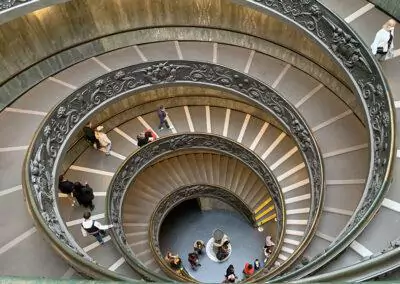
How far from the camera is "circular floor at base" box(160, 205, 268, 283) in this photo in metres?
14.4

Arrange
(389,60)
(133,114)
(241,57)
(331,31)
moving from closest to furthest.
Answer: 1. (389,60)
2. (331,31)
3. (241,57)
4. (133,114)

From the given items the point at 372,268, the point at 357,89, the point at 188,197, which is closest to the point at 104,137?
the point at 188,197

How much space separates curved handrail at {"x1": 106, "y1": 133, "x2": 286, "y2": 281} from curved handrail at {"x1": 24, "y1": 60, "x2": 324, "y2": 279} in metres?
Result: 1.73

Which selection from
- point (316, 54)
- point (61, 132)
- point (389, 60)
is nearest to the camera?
point (389, 60)

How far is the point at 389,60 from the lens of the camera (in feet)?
27.8

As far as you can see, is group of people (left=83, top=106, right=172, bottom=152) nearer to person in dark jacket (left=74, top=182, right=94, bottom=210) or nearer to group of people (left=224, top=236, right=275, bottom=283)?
person in dark jacket (left=74, top=182, right=94, bottom=210)

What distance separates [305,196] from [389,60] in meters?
4.86

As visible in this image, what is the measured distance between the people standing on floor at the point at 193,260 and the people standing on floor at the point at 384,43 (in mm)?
8937

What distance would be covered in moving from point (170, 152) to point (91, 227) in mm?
5023

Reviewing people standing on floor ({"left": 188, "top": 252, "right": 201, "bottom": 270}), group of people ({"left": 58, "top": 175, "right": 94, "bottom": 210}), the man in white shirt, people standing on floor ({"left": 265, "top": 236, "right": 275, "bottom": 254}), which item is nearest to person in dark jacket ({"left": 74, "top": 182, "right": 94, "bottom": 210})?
group of people ({"left": 58, "top": 175, "right": 94, "bottom": 210})

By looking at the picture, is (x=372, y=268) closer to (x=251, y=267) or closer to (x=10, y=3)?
(x=251, y=267)

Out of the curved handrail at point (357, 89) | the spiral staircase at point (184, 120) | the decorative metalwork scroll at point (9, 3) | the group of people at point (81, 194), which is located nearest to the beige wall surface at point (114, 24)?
the spiral staircase at point (184, 120)

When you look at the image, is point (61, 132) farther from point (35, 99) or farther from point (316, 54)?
point (316, 54)

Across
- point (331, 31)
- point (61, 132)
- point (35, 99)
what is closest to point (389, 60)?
point (331, 31)
